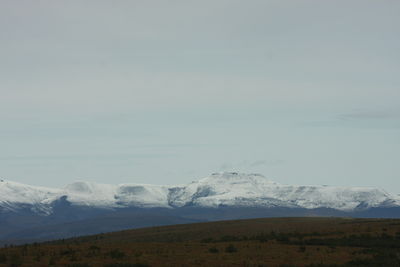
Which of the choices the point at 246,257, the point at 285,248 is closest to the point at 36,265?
the point at 246,257

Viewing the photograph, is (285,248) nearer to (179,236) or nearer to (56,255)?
(56,255)

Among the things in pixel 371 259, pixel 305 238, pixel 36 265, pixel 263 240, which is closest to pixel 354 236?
pixel 305 238

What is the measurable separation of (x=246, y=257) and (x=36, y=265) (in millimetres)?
16326

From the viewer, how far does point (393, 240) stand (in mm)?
63312

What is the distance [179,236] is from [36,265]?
4777 centimetres

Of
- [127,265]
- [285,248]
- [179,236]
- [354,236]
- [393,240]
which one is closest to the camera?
[127,265]

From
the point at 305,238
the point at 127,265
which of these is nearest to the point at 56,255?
the point at 127,265

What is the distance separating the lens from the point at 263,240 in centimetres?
6581

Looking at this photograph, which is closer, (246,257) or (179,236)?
(246,257)

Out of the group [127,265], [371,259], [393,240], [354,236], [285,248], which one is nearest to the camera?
[127,265]

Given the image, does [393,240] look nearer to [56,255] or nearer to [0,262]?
[56,255]

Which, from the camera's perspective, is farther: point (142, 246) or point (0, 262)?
point (142, 246)

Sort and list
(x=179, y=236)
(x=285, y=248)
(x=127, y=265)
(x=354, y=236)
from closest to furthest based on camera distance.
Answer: (x=127, y=265) < (x=285, y=248) < (x=354, y=236) < (x=179, y=236)

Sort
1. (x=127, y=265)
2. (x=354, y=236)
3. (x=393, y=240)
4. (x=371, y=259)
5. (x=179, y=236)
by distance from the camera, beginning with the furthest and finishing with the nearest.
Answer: (x=179, y=236) < (x=354, y=236) < (x=393, y=240) < (x=371, y=259) < (x=127, y=265)
